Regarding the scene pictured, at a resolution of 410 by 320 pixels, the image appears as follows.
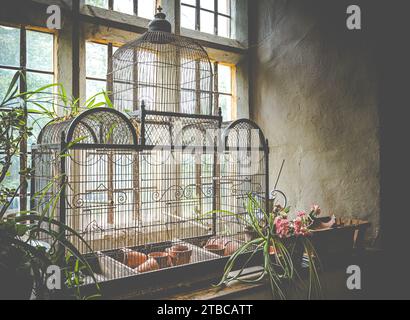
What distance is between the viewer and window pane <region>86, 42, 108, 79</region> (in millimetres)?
3189

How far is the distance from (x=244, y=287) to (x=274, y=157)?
2.06 m

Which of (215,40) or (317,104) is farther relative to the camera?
(215,40)

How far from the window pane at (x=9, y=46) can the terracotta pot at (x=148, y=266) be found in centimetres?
200

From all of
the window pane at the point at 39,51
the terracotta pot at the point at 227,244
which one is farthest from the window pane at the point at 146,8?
the terracotta pot at the point at 227,244

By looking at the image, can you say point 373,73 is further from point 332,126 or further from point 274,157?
point 274,157

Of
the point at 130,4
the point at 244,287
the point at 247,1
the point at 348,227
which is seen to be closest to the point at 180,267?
the point at 244,287

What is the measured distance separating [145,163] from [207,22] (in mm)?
1957

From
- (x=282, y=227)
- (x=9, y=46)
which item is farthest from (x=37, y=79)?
(x=282, y=227)

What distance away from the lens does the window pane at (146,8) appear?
3.42 m

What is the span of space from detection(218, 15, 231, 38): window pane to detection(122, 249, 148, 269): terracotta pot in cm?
283

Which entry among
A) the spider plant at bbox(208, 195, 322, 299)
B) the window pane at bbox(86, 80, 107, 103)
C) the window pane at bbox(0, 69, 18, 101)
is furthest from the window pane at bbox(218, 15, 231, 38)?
the spider plant at bbox(208, 195, 322, 299)

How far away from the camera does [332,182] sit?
3.12 metres

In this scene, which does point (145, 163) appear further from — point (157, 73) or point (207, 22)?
point (207, 22)

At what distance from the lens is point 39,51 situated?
293 centimetres
